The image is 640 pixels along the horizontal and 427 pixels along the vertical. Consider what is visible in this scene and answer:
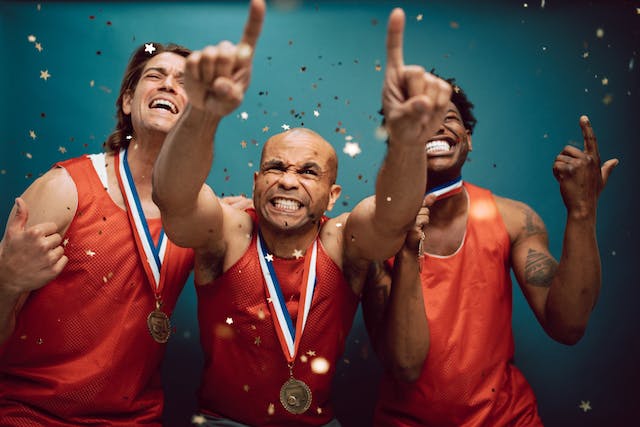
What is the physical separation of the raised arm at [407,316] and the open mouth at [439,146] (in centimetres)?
23

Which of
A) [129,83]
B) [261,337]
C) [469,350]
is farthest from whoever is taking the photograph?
[129,83]

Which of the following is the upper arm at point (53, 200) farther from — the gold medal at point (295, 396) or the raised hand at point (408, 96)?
the raised hand at point (408, 96)

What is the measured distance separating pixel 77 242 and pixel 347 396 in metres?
1.45

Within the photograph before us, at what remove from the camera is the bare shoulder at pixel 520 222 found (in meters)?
2.47

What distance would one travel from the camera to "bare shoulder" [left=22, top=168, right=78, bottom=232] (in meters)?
2.18

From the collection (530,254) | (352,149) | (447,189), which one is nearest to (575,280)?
(530,254)

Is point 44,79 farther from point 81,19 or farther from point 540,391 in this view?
point 540,391

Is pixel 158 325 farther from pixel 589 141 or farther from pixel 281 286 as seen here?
pixel 589 141

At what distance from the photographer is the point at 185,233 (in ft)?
6.09

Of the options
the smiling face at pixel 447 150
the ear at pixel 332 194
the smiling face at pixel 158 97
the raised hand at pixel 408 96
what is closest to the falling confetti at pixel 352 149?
the smiling face at pixel 447 150

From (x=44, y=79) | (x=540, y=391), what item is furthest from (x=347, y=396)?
(x=44, y=79)

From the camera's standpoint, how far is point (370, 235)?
6.28 ft

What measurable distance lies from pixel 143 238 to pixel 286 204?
51 centimetres

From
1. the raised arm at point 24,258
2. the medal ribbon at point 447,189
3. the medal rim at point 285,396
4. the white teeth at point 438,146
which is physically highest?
the white teeth at point 438,146
